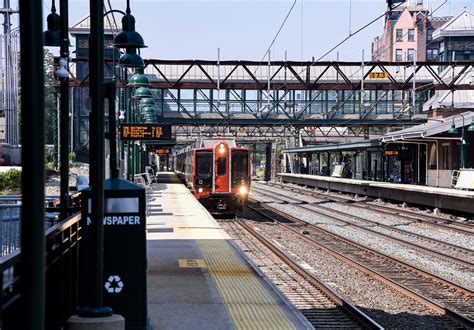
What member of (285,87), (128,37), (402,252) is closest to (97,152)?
(128,37)

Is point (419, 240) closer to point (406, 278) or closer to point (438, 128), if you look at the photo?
point (406, 278)

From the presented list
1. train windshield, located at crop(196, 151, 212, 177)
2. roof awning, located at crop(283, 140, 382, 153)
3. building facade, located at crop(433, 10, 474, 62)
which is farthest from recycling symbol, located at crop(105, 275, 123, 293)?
building facade, located at crop(433, 10, 474, 62)

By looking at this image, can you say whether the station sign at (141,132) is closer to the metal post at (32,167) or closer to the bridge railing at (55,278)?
the bridge railing at (55,278)

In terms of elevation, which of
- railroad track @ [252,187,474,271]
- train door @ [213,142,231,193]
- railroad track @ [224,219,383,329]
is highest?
Result: train door @ [213,142,231,193]

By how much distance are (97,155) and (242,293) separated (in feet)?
13.1

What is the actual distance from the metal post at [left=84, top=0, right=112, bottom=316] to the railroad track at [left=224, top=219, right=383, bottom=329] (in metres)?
4.34

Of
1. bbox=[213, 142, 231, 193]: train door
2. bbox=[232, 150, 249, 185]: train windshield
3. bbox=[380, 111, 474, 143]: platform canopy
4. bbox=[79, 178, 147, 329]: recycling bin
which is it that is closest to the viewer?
bbox=[79, 178, 147, 329]: recycling bin

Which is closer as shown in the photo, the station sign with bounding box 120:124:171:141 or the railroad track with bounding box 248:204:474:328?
the railroad track with bounding box 248:204:474:328

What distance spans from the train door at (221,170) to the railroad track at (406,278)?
23.1 feet

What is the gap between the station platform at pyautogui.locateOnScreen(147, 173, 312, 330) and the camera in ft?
28.2

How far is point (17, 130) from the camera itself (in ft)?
175

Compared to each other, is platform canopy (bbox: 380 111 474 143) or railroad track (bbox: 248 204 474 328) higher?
platform canopy (bbox: 380 111 474 143)

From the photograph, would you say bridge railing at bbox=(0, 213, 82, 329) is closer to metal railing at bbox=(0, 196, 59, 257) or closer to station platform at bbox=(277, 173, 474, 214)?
metal railing at bbox=(0, 196, 59, 257)

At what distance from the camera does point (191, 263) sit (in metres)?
13.2
